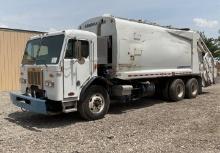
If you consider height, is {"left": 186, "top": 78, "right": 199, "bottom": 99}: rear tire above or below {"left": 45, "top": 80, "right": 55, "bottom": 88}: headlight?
below

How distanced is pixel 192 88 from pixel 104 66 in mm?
5629

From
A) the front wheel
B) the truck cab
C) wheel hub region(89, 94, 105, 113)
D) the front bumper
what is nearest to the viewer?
the front bumper

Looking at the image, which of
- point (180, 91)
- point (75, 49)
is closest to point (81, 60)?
point (75, 49)

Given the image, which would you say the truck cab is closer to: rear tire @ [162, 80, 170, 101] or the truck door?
the truck door

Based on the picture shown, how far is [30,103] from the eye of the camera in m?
9.73

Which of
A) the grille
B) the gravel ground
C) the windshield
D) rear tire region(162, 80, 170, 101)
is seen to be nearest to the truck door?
the windshield

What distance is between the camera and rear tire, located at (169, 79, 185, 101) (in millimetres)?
14195

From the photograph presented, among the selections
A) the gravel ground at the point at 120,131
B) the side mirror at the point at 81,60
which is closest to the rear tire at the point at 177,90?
the gravel ground at the point at 120,131

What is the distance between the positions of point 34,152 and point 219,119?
18.7 ft

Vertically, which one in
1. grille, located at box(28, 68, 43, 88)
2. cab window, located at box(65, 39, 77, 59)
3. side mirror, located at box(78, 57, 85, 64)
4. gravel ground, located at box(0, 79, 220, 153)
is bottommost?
gravel ground, located at box(0, 79, 220, 153)

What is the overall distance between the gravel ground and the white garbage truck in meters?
0.57

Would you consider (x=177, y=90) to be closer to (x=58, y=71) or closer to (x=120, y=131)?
(x=120, y=131)

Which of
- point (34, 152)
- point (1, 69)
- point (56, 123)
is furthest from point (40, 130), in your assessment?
point (1, 69)

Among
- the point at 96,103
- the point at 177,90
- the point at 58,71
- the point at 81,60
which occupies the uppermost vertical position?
the point at 81,60
